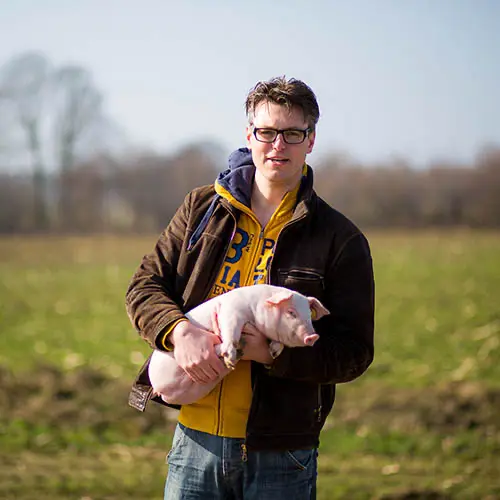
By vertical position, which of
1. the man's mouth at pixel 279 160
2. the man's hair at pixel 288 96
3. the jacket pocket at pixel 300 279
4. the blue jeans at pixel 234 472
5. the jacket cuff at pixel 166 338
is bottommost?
the blue jeans at pixel 234 472

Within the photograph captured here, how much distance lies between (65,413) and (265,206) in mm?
5805

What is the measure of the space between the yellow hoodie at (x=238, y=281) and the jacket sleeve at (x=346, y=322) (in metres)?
0.18

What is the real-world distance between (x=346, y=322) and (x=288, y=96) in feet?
2.76

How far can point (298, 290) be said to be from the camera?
9.51ft

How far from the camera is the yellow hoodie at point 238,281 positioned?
288 centimetres

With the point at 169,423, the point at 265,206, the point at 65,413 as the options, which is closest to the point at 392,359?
the point at 169,423

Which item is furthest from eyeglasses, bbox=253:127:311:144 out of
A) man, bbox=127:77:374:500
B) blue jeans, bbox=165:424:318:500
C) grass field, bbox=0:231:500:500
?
grass field, bbox=0:231:500:500

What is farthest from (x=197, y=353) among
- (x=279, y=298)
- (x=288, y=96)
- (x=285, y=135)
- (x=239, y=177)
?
(x=288, y=96)

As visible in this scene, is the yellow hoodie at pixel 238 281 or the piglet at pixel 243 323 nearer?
the piglet at pixel 243 323

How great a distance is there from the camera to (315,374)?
9.21 ft

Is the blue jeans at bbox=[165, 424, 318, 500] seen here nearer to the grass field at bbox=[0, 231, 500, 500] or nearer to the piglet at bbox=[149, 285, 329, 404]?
the piglet at bbox=[149, 285, 329, 404]

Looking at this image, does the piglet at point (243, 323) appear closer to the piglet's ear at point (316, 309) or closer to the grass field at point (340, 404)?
the piglet's ear at point (316, 309)

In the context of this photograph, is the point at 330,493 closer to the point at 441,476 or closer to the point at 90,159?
the point at 441,476

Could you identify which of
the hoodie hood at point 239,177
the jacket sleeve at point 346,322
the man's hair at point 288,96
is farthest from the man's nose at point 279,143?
the jacket sleeve at point 346,322
